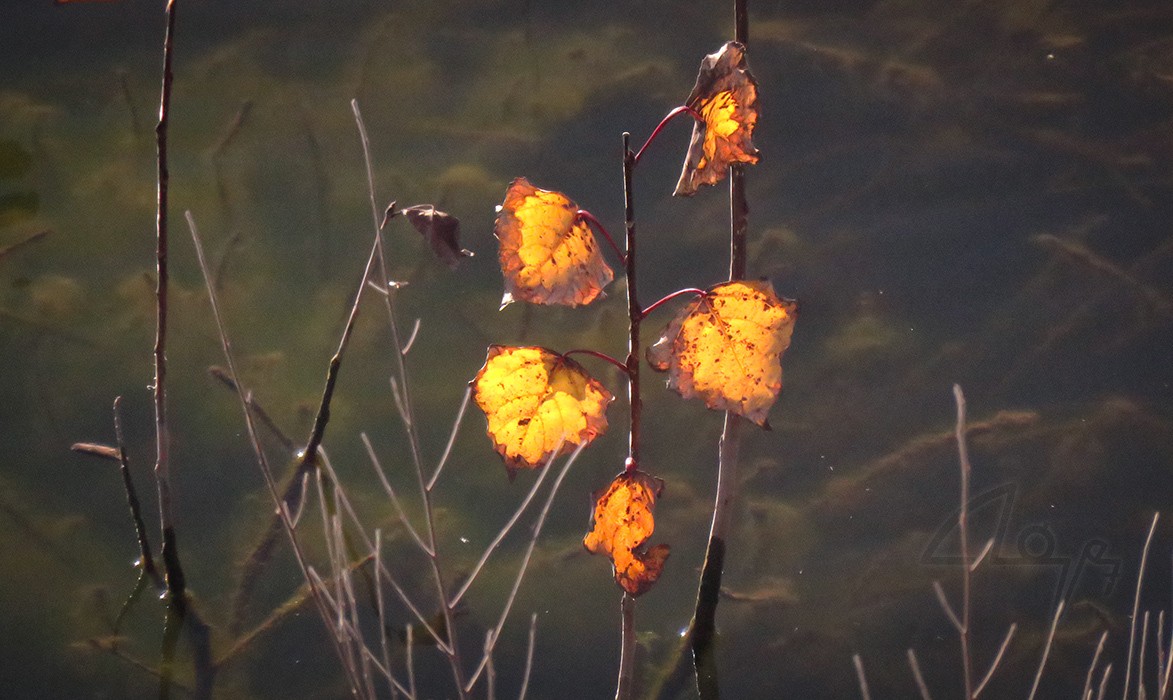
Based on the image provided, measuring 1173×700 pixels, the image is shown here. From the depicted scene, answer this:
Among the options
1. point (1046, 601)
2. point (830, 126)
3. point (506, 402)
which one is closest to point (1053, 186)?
point (830, 126)

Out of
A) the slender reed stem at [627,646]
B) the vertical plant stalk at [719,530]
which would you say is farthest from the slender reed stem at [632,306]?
the vertical plant stalk at [719,530]

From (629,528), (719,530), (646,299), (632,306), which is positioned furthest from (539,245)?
(646,299)

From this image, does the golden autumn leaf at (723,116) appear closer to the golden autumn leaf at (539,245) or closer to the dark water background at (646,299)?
the golden autumn leaf at (539,245)

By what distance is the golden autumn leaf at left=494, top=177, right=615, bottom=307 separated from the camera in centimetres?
75

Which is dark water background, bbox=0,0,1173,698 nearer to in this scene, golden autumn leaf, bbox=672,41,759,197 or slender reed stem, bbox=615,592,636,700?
slender reed stem, bbox=615,592,636,700

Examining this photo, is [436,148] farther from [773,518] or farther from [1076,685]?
[1076,685]

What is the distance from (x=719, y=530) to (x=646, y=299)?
45cm

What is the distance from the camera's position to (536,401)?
773 mm

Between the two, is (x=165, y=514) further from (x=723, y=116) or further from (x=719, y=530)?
(x=723, y=116)

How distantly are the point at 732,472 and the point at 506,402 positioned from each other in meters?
0.40

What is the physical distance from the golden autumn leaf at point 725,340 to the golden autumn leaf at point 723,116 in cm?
8

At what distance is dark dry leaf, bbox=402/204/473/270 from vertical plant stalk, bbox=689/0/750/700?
265 mm

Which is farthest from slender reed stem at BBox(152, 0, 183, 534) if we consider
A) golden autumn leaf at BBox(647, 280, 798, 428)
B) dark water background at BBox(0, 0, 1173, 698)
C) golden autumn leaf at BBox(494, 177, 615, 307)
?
golden autumn leaf at BBox(647, 280, 798, 428)

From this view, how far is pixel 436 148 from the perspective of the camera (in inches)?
67.1
